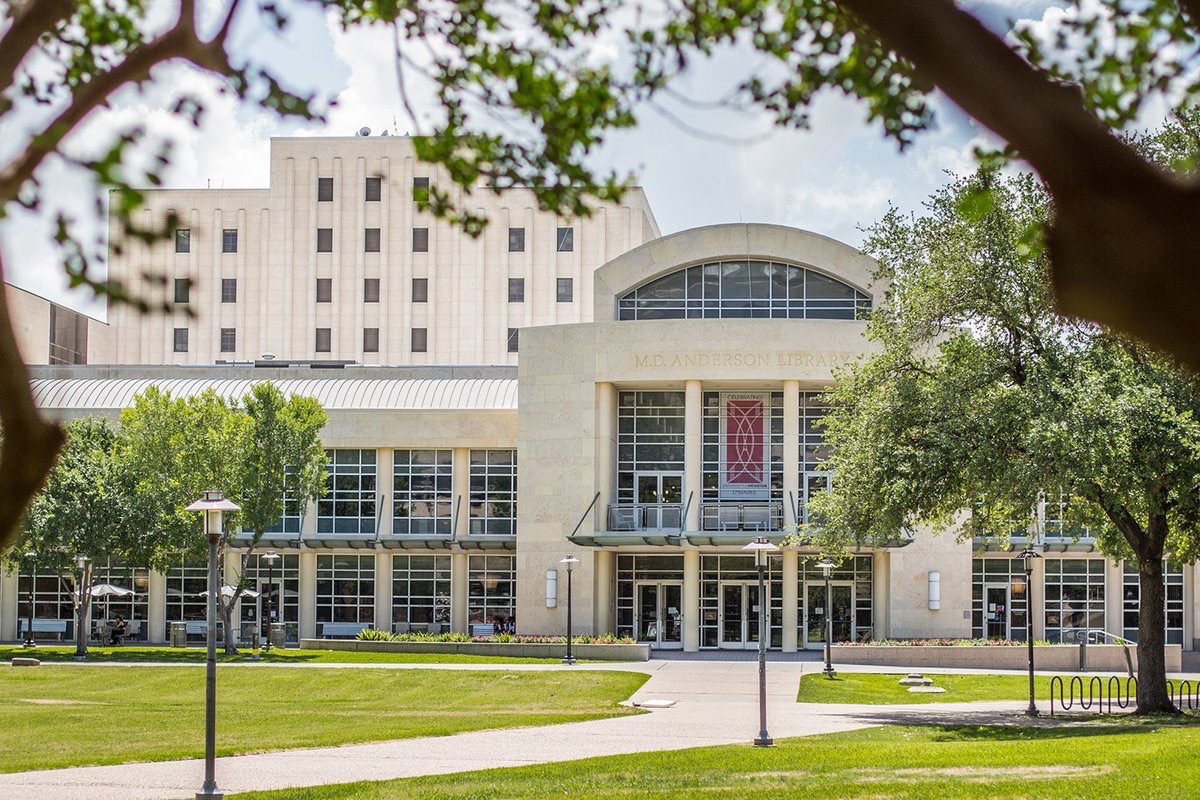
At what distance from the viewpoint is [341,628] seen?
174ft

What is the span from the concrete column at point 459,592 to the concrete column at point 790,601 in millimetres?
12447

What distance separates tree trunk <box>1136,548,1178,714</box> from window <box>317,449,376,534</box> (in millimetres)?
31574

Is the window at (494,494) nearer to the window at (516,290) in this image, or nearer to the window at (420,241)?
the window at (516,290)

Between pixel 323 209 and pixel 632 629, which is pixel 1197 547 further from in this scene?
pixel 323 209

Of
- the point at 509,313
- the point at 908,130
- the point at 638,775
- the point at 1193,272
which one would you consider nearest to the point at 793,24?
the point at 908,130

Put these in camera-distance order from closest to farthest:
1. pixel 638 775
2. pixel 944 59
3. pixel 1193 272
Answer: pixel 1193 272 → pixel 944 59 → pixel 638 775

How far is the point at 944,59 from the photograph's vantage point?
404 centimetres

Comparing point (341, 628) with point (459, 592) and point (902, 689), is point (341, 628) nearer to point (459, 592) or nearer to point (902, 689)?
point (459, 592)

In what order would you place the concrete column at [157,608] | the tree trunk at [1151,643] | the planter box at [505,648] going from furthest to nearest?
the concrete column at [157,608] < the planter box at [505,648] < the tree trunk at [1151,643]

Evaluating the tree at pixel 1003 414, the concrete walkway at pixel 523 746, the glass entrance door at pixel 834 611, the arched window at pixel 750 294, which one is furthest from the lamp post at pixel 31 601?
the tree at pixel 1003 414

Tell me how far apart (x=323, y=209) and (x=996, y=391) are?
2342 inches

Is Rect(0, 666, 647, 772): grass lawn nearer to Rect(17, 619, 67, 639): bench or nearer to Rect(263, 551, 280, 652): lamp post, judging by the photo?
Rect(263, 551, 280, 652): lamp post

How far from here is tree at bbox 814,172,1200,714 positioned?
77.0 feet

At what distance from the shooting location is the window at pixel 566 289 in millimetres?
77625
